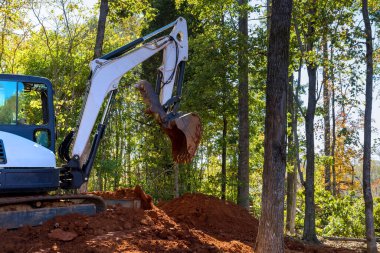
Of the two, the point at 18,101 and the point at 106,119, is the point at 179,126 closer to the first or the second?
the point at 106,119

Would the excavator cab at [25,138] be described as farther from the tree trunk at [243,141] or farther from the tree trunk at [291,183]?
the tree trunk at [291,183]

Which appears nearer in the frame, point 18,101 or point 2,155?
point 2,155

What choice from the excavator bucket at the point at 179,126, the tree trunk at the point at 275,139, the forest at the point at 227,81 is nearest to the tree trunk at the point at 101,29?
the forest at the point at 227,81

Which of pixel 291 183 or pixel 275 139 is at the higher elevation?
pixel 275 139

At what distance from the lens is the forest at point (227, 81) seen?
44.6 ft

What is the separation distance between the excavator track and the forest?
3.36 metres

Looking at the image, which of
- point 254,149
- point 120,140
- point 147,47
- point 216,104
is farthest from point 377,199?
point 147,47

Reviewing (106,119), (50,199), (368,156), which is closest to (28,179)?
(50,199)

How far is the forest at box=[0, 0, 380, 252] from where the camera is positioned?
1359 centimetres

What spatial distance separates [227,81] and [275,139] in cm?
1050

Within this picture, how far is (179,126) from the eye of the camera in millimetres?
9039

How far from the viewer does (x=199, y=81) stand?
17.8 meters

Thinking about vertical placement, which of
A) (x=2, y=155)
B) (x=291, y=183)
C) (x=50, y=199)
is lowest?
(x=291, y=183)

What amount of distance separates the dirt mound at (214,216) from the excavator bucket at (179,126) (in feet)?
6.58
